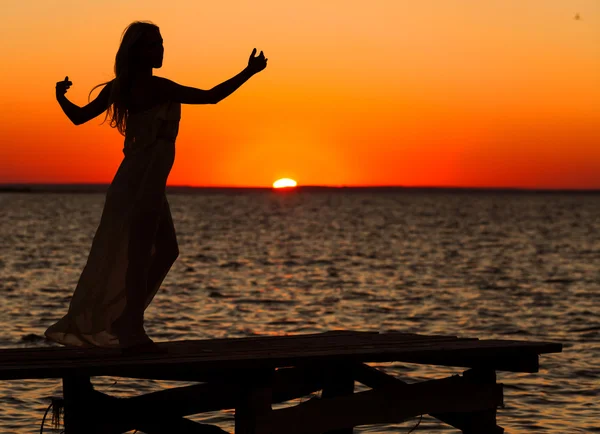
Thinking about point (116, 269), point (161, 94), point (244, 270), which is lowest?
point (244, 270)

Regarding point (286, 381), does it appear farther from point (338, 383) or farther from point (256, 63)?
point (256, 63)

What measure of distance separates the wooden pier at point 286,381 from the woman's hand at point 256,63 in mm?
2050

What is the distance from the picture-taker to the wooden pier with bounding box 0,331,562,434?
7.82m

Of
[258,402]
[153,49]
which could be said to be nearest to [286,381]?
[258,402]

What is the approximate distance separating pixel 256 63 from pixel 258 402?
243 centimetres

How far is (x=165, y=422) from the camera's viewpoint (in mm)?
9102

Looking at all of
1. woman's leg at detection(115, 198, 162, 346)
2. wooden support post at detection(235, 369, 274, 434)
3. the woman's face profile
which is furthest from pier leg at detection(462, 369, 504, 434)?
the woman's face profile

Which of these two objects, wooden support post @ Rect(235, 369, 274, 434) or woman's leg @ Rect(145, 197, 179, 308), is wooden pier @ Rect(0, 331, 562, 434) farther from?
woman's leg @ Rect(145, 197, 179, 308)

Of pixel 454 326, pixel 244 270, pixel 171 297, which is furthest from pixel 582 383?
pixel 244 270

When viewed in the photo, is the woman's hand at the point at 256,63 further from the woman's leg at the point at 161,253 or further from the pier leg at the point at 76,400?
the pier leg at the point at 76,400

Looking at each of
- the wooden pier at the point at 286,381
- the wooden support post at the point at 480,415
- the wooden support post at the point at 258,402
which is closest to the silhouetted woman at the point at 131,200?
the wooden pier at the point at 286,381

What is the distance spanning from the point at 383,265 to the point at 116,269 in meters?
38.1

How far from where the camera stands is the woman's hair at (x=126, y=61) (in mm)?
8156

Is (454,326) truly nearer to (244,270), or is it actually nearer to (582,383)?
(582,383)
